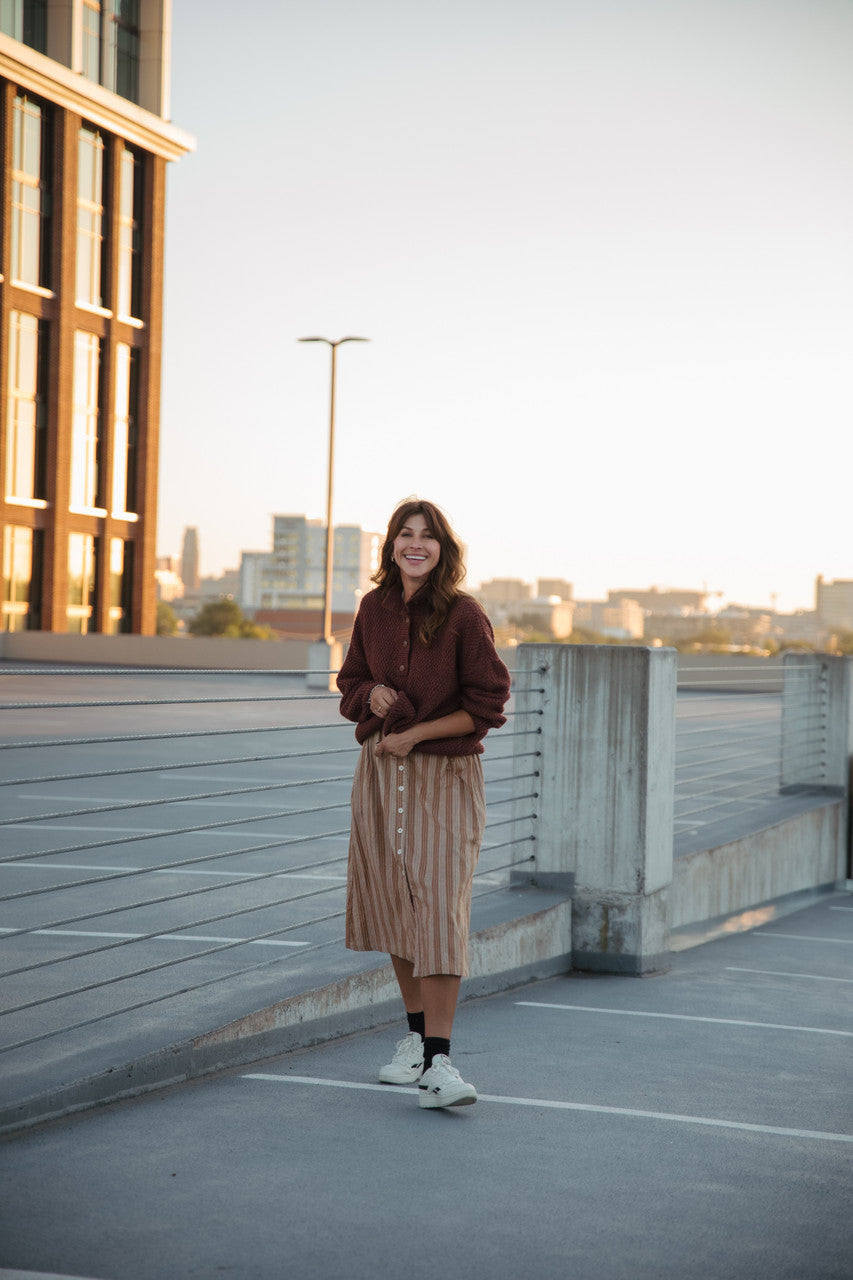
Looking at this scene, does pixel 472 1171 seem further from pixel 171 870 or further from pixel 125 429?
pixel 125 429

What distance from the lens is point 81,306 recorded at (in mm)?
44062

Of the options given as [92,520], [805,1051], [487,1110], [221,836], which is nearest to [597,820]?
[805,1051]

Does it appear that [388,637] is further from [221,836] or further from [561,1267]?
[221,836]

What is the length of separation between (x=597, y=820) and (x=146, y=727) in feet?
42.5

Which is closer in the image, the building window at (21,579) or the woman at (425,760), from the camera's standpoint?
the woman at (425,760)

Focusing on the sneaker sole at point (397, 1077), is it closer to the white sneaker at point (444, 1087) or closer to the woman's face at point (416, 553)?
the white sneaker at point (444, 1087)

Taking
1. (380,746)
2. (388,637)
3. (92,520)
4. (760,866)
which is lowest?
(760,866)

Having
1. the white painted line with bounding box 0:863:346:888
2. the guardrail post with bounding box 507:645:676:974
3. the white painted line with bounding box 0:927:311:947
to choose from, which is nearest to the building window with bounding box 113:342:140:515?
the white painted line with bounding box 0:863:346:888

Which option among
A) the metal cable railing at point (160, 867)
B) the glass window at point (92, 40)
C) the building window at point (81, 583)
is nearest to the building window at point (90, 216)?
the glass window at point (92, 40)

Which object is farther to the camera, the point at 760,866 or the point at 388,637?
the point at 760,866

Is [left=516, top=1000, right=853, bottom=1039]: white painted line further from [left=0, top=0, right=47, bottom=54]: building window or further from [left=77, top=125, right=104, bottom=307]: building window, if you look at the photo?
[left=0, top=0, right=47, bottom=54]: building window

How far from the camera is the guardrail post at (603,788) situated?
6863mm

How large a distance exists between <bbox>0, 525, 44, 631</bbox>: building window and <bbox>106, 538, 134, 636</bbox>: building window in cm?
320

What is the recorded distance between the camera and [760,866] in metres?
9.99
